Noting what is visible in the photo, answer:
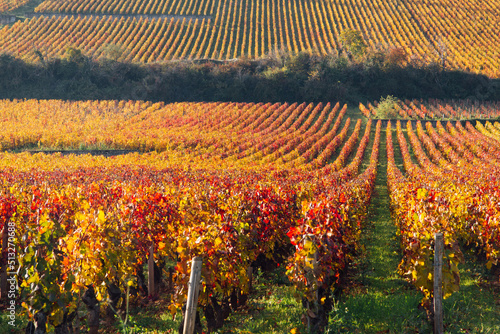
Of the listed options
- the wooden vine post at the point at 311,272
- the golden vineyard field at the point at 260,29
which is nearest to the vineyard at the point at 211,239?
the wooden vine post at the point at 311,272

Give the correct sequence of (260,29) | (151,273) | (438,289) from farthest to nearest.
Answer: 1. (260,29)
2. (151,273)
3. (438,289)

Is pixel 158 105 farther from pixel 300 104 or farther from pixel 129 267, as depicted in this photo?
pixel 129 267

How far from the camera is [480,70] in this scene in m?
58.6

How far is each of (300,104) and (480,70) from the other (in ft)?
97.2

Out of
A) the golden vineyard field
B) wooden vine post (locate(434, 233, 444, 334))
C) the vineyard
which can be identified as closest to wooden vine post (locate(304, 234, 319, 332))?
the vineyard

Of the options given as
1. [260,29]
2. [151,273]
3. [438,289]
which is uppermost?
[260,29]

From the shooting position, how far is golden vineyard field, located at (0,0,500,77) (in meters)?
62.9

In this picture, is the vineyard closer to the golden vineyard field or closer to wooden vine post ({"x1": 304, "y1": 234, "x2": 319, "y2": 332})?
wooden vine post ({"x1": 304, "y1": 234, "x2": 319, "y2": 332})

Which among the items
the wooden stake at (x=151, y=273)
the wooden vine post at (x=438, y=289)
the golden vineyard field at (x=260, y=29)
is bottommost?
the wooden stake at (x=151, y=273)

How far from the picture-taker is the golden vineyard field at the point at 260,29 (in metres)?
62.9

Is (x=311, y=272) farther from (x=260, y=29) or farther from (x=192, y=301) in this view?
(x=260, y=29)

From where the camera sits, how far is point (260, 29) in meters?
73.5

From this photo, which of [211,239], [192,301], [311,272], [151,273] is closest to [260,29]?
[151,273]

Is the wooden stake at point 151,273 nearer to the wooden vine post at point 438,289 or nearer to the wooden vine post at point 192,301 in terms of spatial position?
the wooden vine post at point 192,301
